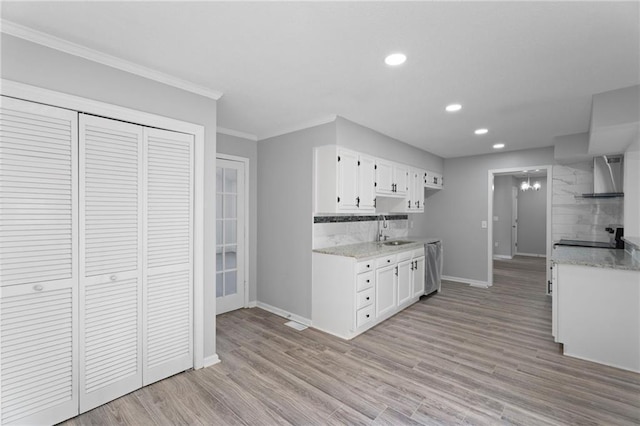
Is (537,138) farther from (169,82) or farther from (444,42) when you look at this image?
(169,82)

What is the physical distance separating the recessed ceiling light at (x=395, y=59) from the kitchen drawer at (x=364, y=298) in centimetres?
229

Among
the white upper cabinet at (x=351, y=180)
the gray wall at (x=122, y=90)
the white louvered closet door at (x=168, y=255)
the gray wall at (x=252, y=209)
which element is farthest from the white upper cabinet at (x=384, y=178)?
the white louvered closet door at (x=168, y=255)

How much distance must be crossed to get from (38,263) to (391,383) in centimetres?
268

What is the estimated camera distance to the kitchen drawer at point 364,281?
326 centimetres

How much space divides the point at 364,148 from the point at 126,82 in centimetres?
266

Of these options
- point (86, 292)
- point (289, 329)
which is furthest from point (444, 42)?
point (289, 329)

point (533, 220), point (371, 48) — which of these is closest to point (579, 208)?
point (371, 48)

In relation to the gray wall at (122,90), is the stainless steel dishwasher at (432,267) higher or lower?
lower

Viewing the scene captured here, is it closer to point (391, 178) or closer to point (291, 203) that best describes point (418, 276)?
point (391, 178)

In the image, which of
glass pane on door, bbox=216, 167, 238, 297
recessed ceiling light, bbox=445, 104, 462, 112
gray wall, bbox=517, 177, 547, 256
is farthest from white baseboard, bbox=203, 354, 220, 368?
gray wall, bbox=517, 177, 547, 256

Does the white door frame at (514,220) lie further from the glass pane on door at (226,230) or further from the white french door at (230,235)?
the glass pane on door at (226,230)

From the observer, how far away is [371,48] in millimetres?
2014

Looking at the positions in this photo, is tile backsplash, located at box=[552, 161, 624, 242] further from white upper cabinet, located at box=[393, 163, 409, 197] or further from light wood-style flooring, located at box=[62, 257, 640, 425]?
white upper cabinet, located at box=[393, 163, 409, 197]

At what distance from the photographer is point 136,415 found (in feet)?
6.64
